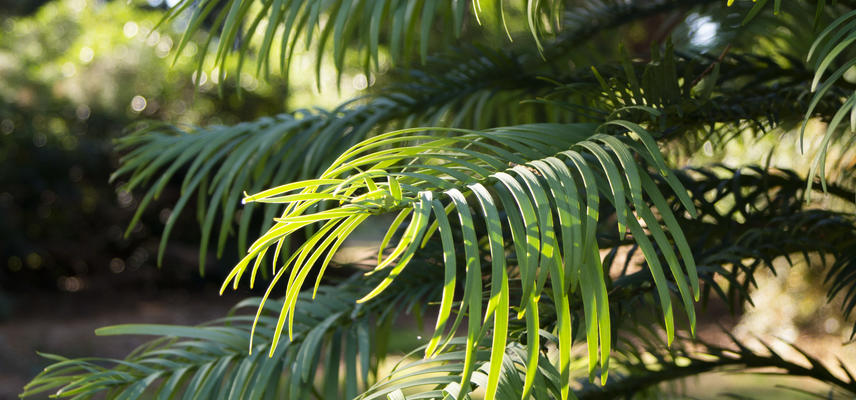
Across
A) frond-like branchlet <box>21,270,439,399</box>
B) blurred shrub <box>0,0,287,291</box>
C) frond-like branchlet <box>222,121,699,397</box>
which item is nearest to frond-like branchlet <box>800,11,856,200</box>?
frond-like branchlet <box>222,121,699,397</box>

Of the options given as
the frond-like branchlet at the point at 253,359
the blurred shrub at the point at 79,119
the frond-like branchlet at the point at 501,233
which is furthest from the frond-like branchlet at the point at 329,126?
the blurred shrub at the point at 79,119

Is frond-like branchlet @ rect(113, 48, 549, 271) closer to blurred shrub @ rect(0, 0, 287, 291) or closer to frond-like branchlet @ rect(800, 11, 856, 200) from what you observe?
frond-like branchlet @ rect(800, 11, 856, 200)

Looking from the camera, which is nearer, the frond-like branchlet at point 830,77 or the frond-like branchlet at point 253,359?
the frond-like branchlet at point 830,77

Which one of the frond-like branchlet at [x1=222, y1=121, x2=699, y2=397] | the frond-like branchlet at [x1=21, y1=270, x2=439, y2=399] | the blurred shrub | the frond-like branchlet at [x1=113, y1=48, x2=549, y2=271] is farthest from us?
the blurred shrub

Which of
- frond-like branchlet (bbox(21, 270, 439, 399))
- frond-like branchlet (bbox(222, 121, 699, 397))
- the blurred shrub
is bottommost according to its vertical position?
frond-like branchlet (bbox(21, 270, 439, 399))

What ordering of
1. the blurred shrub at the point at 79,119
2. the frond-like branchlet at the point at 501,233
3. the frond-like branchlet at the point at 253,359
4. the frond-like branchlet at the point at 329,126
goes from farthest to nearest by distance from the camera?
the blurred shrub at the point at 79,119 → the frond-like branchlet at the point at 329,126 → the frond-like branchlet at the point at 253,359 → the frond-like branchlet at the point at 501,233

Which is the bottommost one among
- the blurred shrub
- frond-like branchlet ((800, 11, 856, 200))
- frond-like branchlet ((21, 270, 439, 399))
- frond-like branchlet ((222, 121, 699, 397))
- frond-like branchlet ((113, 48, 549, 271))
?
frond-like branchlet ((21, 270, 439, 399))

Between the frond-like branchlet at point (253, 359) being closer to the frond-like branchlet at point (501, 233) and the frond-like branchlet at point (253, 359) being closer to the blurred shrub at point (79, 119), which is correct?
the frond-like branchlet at point (501, 233)

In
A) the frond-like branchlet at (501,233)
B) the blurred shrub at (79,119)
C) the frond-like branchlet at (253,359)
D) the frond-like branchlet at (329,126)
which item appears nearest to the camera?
the frond-like branchlet at (501,233)

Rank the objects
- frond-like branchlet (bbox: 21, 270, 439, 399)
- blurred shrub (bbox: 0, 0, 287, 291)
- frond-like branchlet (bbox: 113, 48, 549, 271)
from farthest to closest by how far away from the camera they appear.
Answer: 1. blurred shrub (bbox: 0, 0, 287, 291)
2. frond-like branchlet (bbox: 113, 48, 549, 271)
3. frond-like branchlet (bbox: 21, 270, 439, 399)

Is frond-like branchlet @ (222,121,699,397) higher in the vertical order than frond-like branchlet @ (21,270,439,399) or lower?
higher

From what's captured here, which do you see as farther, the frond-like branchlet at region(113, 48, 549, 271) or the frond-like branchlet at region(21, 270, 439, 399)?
the frond-like branchlet at region(113, 48, 549, 271)

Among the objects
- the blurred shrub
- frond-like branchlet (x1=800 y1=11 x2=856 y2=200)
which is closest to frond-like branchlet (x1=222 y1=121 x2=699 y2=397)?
frond-like branchlet (x1=800 y1=11 x2=856 y2=200)

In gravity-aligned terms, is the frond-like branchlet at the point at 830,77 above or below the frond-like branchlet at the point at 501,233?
above
